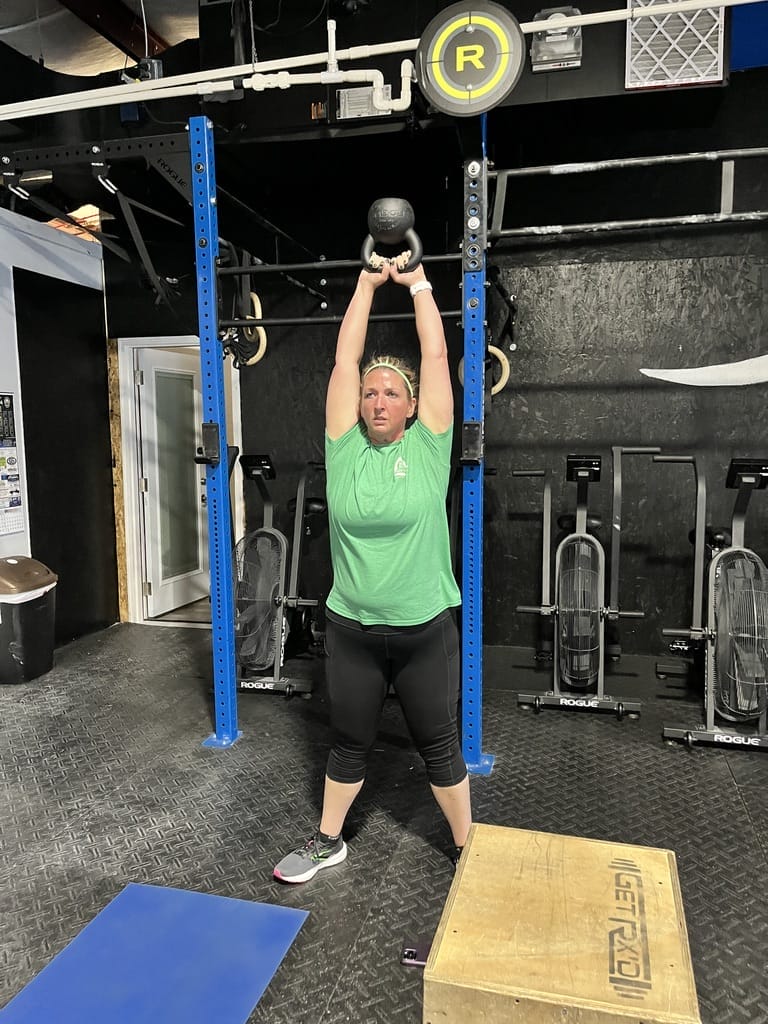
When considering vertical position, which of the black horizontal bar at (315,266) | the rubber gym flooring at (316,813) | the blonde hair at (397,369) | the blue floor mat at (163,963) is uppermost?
the black horizontal bar at (315,266)

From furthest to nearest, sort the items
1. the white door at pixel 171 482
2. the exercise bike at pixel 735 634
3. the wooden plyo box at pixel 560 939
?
1. the white door at pixel 171 482
2. the exercise bike at pixel 735 634
3. the wooden plyo box at pixel 560 939

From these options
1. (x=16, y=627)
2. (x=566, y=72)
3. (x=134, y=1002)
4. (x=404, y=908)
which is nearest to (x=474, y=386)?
(x=566, y=72)

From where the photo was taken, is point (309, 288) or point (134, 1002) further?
point (309, 288)

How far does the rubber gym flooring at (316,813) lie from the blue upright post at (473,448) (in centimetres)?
29

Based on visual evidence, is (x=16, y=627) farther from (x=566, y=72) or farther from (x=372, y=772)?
(x=566, y=72)

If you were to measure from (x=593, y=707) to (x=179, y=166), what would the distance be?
10.9ft

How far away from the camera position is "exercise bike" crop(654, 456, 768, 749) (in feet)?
10.9

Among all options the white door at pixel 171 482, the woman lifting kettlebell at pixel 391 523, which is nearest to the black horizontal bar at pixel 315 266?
the woman lifting kettlebell at pixel 391 523

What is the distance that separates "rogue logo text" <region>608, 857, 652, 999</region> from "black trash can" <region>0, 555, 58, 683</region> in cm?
367

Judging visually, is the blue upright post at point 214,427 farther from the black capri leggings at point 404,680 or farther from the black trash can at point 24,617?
the black trash can at point 24,617

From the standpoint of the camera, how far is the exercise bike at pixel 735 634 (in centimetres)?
331

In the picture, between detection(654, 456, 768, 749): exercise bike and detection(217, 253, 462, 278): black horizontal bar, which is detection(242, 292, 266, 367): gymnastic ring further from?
detection(654, 456, 768, 749): exercise bike

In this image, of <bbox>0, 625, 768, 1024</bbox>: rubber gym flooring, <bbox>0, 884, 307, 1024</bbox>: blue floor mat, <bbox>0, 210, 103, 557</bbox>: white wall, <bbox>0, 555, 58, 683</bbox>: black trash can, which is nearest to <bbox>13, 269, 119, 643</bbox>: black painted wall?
<bbox>0, 210, 103, 557</bbox>: white wall

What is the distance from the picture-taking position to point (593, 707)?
368 centimetres
